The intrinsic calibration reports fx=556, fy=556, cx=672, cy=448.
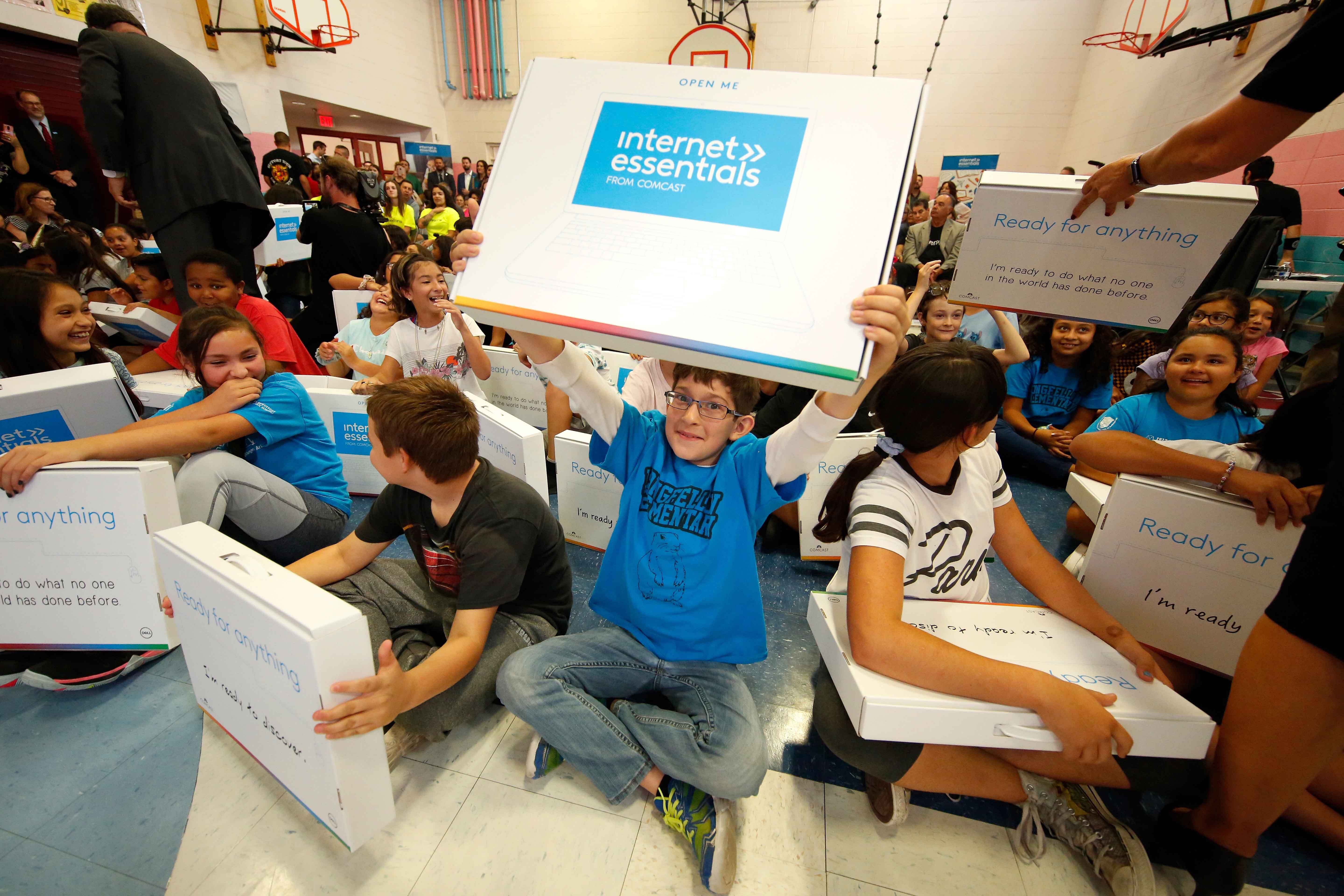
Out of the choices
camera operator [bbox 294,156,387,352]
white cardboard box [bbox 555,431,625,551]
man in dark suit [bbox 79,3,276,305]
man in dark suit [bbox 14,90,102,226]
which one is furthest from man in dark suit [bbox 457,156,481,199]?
white cardboard box [bbox 555,431,625,551]

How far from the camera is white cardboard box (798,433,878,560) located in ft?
6.31

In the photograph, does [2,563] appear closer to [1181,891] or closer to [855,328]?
[855,328]

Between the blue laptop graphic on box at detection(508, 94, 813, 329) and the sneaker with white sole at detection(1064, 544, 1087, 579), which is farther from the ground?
the blue laptop graphic on box at detection(508, 94, 813, 329)

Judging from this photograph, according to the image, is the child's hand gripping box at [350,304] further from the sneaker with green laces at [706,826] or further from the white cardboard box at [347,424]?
the sneaker with green laces at [706,826]

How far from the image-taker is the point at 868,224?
690mm

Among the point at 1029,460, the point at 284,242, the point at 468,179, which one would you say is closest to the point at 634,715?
the point at 1029,460

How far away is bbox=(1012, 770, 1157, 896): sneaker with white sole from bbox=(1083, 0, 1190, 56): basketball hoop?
6799 millimetres

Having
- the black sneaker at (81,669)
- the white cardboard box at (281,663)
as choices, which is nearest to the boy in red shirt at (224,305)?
the black sneaker at (81,669)

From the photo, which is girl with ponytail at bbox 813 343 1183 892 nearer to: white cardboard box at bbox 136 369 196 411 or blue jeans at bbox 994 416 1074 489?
blue jeans at bbox 994 416 1074 489

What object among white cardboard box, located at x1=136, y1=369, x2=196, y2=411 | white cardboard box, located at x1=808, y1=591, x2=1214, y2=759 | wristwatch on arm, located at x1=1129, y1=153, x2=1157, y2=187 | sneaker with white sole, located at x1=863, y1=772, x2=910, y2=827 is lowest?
sneaker with white sole, located at x1=863, y1=772, x2=910, y2=827

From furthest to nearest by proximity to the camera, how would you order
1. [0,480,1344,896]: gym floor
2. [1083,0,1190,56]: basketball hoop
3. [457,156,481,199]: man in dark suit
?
[457,156,481,199]: man in dark suit < [1083,0,1190,56]: basketball hoop < [0,480,1344,896]: gym floor

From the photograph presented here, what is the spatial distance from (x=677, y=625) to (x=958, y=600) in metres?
0.65

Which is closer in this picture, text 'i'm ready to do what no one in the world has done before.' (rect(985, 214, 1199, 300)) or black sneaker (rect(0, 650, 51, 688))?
text 'i'm ready to do what no one in the world has done before.' (rect(985, 214, 1199, 300))

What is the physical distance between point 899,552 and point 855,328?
558 millimetres
